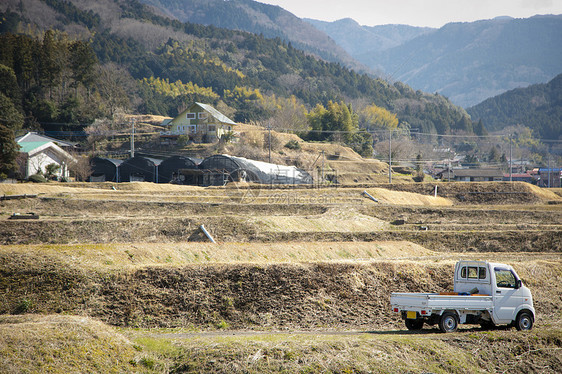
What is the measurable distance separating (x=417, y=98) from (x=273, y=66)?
175ft

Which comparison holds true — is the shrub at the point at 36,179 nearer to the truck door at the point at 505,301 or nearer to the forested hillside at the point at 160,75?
the forested hillside at the point at 160,75

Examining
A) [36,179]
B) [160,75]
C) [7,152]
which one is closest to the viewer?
[7,152]

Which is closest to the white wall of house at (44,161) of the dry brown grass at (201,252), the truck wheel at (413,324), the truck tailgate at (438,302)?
the dry brown grass at (201,252)

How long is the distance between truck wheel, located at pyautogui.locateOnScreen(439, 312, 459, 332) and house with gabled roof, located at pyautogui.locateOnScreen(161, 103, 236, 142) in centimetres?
6143

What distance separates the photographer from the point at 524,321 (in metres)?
12.3

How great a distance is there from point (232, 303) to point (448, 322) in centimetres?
541

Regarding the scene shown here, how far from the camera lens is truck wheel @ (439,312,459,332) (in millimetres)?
11312

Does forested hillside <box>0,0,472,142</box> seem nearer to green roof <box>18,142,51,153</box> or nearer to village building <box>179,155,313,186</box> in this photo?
green roof <box>18,142,51,153</box>

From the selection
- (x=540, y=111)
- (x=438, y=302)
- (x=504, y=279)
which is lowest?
(x=438, y=302)

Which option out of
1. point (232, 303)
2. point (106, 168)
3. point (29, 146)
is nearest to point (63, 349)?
point (232, 303)

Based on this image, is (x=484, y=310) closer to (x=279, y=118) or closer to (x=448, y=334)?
(x=448, y=334)

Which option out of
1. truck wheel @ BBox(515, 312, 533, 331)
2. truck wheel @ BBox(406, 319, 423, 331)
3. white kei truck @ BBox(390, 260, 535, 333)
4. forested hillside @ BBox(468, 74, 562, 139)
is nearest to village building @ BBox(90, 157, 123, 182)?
truck wheel @ BBox(406, 319, 423, 331)

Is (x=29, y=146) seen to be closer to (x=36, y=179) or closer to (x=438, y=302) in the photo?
(x=36, y=179)

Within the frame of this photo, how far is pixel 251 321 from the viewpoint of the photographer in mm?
12258
